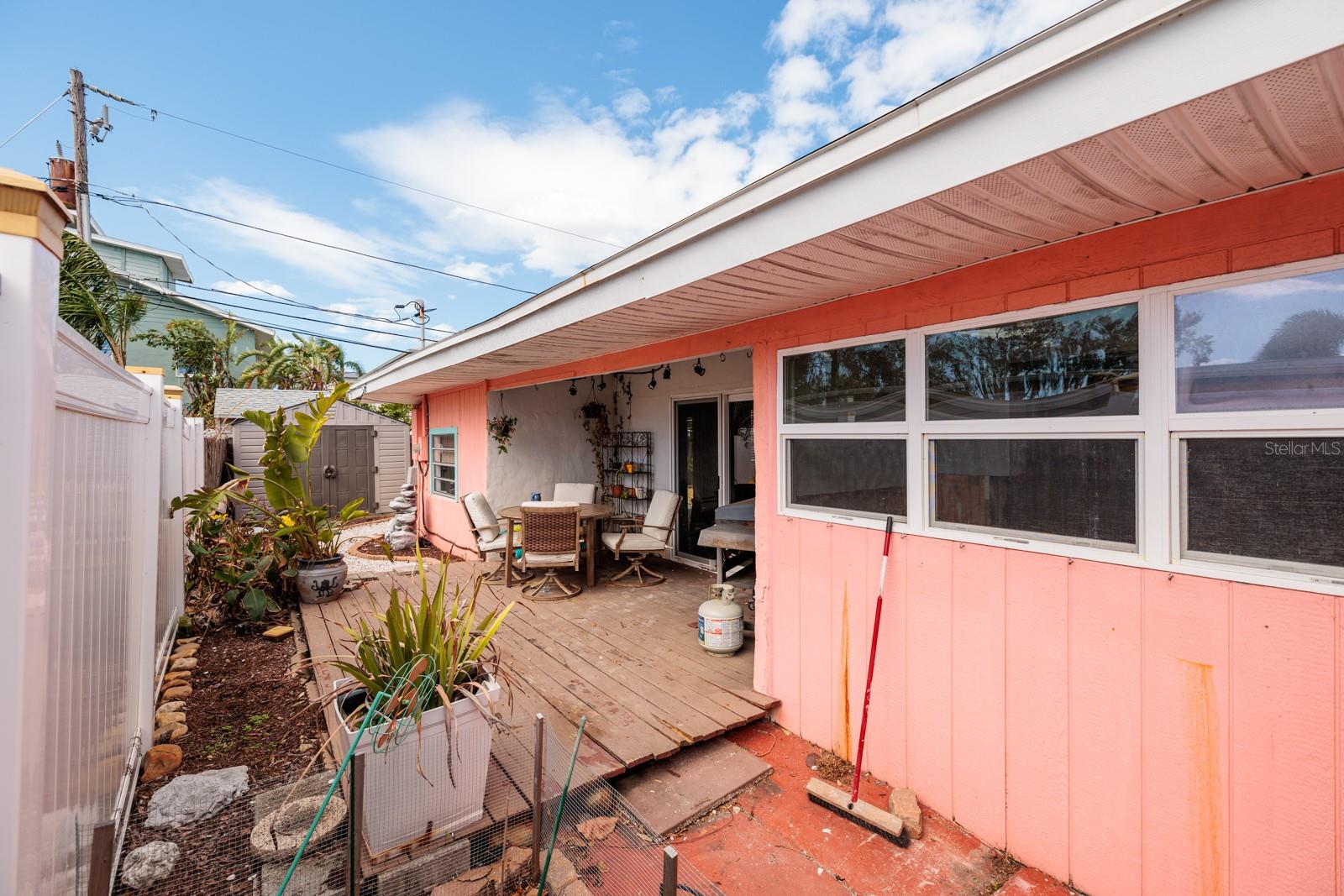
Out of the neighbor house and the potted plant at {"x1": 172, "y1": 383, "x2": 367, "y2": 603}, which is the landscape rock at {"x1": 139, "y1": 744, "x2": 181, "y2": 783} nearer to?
the potted plant at {"x1": 172, "y1": 383, "x2": 367, "y2": 603}

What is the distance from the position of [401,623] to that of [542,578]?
3.98m

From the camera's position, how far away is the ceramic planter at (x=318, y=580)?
5.31 m

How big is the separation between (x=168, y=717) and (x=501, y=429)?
15.0 ft

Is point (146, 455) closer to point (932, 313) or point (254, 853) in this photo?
point (254, 853)

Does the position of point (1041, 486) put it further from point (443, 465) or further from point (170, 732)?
point (443, 465)

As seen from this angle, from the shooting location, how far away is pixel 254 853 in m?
1.86

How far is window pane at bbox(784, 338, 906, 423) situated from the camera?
272cm

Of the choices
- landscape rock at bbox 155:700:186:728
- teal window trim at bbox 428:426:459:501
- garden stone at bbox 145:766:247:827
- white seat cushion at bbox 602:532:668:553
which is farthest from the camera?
teal window trim at bbox 428:426:459:501

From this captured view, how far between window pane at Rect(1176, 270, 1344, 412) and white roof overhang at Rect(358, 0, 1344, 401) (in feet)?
1.06

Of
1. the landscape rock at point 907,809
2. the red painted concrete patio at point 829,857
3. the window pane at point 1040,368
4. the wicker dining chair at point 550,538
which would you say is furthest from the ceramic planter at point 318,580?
the window pane at point 1040,368

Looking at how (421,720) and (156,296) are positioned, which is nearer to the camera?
(421,720)

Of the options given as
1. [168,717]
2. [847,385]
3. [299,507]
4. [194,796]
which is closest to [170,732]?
[168,717]

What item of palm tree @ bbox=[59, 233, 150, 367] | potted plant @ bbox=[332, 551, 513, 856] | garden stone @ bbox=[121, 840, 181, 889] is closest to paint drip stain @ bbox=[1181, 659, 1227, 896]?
potted plant @ bbox=[332, 551, 513, 856]

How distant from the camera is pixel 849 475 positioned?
2.94 metres
